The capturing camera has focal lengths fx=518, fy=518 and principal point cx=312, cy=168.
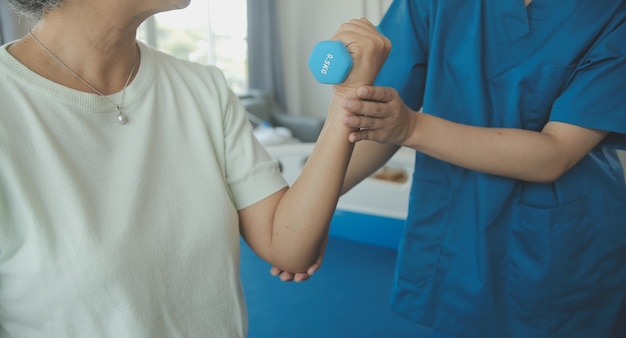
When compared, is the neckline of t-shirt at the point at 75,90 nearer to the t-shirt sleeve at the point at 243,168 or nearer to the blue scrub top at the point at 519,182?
the t-shirt sleeve at the point at 243,168

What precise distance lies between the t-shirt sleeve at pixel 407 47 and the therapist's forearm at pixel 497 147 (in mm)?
185

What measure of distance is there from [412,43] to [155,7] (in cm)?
50

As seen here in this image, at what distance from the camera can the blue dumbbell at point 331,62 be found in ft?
2.53

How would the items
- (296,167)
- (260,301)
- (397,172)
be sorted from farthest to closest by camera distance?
(397,172) < (296,167) < (260,301)

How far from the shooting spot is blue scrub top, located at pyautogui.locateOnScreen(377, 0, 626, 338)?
3.05 ft

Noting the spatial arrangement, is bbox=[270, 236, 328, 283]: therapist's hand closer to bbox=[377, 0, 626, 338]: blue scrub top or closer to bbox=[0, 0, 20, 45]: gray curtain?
bbox=[377, 0, 626, 338]: blue scrub top

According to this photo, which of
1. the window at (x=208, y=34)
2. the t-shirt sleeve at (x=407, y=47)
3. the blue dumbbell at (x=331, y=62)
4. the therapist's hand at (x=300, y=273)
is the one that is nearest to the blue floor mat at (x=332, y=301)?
the therapist's hand at (x=300, y=273)

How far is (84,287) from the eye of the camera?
0.73 m

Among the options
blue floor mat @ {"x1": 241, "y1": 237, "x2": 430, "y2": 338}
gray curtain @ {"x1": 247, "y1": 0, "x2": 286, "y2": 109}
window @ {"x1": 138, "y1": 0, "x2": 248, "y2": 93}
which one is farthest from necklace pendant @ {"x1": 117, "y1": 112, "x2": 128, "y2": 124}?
gray curtain @ {"x1": 247, "y1": 0, "x2": 286, "y2": 109}

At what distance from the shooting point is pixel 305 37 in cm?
489

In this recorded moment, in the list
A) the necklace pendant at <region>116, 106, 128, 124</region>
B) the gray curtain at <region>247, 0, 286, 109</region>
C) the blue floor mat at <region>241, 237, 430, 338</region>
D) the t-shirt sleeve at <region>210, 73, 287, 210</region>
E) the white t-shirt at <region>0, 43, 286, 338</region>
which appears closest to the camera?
the white t-shirt at <region>0, 43, 286, 338</region>

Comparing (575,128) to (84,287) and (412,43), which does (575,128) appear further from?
(84,287)

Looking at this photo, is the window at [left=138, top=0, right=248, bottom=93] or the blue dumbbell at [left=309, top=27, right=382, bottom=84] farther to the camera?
the window at [left=138, top=0, right=248, bottom=93]

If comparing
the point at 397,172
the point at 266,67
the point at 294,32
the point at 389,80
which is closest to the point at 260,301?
the point at 397,172
